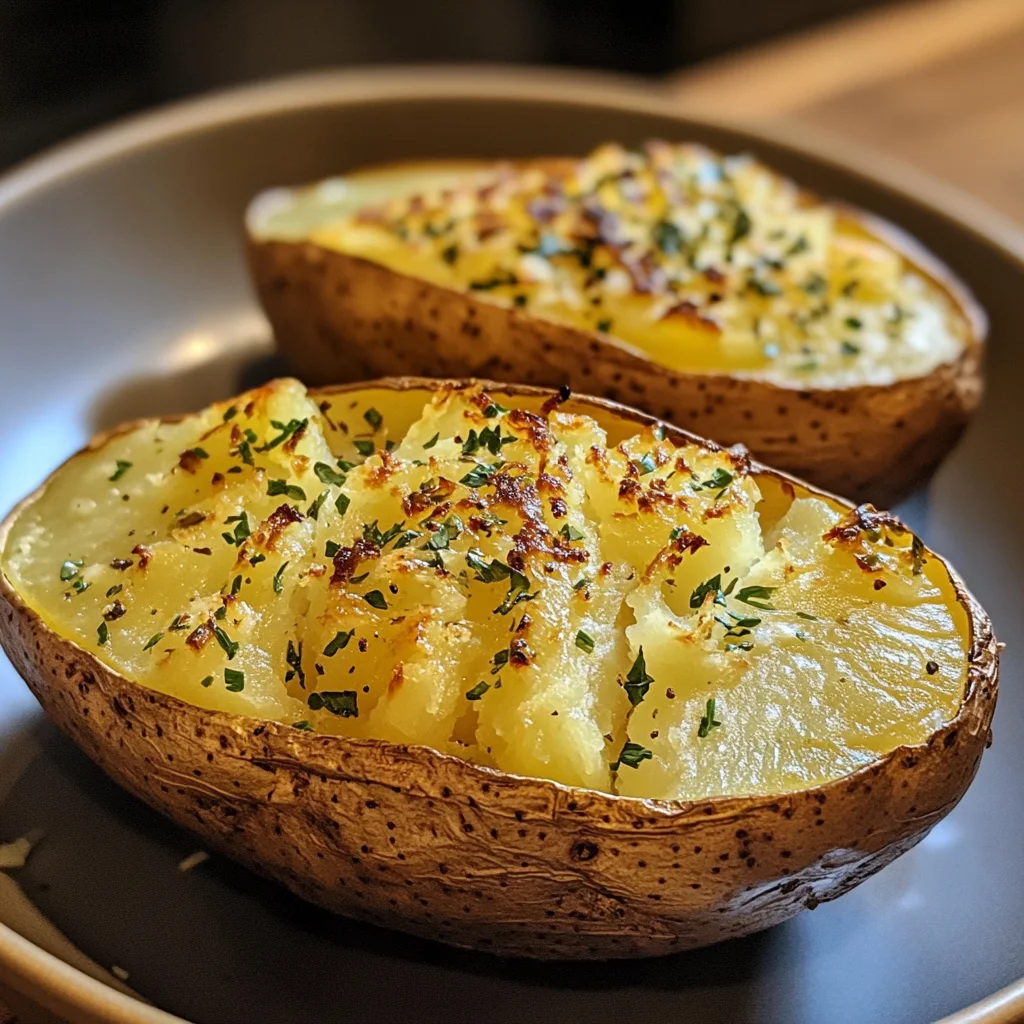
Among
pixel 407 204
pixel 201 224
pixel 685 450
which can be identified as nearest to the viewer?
pixel 685 450

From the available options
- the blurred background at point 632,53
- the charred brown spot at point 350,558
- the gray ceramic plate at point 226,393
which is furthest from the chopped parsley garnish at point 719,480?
the blurred background at point 632,53

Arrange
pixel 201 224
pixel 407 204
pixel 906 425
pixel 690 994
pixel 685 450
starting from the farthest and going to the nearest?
pixel 201 224
pixel 407 204
pixel 906 425
pixel 685 450
pixel 690 994

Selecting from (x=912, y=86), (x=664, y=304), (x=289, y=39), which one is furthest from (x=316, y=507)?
(x=912, y=86)

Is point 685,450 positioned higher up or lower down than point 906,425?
higher up

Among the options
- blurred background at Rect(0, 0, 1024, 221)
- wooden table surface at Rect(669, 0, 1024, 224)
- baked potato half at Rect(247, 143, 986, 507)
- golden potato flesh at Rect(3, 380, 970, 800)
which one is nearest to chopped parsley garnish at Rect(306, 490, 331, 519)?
golden potato flesh at Rect(3, 380, 970, 800)

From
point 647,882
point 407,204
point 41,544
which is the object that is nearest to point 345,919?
point 647,882

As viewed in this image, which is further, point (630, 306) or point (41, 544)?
point (630, 306)

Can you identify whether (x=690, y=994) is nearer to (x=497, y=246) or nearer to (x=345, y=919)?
(x=345, y=919)
